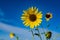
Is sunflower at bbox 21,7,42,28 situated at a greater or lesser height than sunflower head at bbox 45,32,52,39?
greater

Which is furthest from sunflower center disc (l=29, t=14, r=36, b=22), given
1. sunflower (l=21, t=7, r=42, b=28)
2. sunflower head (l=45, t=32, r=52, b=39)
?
sunflower head (l=45, t=32, r=52, b=39)

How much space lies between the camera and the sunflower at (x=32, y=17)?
3.07 metres

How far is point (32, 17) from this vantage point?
11.0ft

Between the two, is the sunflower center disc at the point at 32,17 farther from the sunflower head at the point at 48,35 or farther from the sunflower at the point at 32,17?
the sunflower head at the point at 48,35

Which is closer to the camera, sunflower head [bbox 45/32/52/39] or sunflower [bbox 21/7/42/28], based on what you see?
sunflower head [bbox 45/32/52/39]

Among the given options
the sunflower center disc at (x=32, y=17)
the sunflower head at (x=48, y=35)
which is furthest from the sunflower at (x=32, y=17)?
the sunflower head at (x=48, y=35)

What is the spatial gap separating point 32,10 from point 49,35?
0.64m

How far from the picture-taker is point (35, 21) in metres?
3.21

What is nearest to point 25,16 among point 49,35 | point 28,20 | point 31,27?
point 28,20

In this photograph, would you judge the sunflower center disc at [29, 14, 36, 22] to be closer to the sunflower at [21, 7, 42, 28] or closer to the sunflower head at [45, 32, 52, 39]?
the sunflower at [21, 7, 42, 28]

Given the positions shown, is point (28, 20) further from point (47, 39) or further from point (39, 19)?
point (47, 39)

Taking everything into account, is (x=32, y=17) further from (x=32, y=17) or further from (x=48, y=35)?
(x=48, y=35)

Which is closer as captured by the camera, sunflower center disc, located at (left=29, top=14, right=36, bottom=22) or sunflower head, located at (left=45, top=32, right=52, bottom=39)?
sunflower head, located at (left=45, top=32, right=52, bottom=39)

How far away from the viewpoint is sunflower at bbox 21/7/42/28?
307 cm
